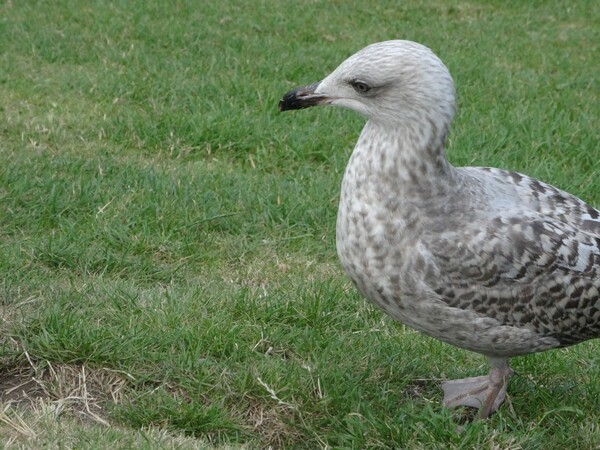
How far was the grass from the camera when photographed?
416 centimetres

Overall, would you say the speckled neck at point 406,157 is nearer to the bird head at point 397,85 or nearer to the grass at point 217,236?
the bird head at point 397,85

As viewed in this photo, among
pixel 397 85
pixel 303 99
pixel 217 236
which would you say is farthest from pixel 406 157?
pixel 217 236

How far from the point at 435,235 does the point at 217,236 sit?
6.35 feet

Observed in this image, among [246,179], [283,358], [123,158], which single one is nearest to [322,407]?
[283,358]

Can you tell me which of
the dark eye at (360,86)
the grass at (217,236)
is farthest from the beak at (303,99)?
the grass at (217,236)

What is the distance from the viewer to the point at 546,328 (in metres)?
4.09

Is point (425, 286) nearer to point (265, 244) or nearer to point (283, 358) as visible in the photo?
point (283, 358)

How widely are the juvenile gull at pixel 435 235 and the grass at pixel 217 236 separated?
0.41 metres

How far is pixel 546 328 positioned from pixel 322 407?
903 millimetres

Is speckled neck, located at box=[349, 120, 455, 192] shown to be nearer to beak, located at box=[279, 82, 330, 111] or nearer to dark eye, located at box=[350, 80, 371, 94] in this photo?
dark eye, located at box=[350, 80, 371, 94]

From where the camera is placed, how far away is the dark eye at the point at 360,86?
399cm

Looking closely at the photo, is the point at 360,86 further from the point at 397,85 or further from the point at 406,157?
the point at 406,157

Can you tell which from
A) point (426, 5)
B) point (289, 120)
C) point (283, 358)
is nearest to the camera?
point (283, 358)

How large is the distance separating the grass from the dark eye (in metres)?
1.15
